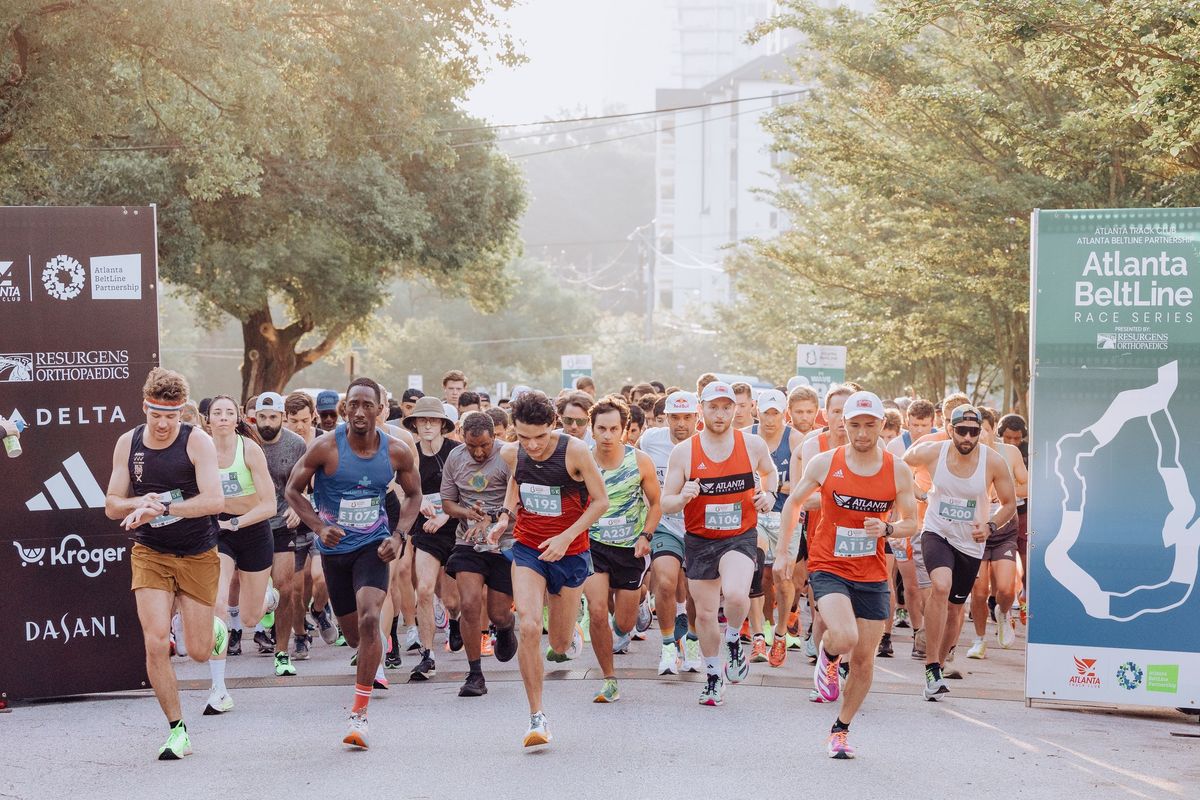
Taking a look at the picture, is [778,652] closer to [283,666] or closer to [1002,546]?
[1002,546]

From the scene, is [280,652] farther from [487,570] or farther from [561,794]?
[561,794]

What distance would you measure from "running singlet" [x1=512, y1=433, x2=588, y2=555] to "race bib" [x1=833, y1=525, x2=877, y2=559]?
1473mm

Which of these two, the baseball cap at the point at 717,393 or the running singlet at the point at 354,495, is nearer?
the running singlet at the point at 354,495

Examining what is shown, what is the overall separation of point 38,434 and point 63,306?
83 centimetres

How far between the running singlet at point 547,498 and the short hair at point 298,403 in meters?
3.76

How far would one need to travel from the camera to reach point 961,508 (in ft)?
34.8

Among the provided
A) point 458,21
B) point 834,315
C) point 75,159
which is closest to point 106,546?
point 75,159

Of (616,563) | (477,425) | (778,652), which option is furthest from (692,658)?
(477,425)

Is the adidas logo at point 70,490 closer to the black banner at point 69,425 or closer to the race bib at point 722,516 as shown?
the black banner at point 69,425

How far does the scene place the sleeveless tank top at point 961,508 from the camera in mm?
10609

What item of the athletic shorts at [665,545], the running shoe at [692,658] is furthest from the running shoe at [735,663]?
the running shoe at [692,658]

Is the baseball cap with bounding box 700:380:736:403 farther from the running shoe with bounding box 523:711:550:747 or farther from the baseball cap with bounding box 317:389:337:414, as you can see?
the baseball cap with bounding box 317:389:337:414

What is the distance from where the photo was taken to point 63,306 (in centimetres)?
997

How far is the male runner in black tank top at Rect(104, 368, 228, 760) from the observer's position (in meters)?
8.18
